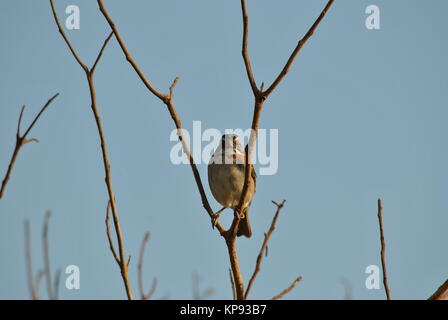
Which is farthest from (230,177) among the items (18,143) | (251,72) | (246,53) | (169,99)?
(18,143)

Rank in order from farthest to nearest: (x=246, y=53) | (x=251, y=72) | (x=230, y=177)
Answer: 1. (x=230, y=177)
2. (x=251, y=72)
3. (x=246, y=53)

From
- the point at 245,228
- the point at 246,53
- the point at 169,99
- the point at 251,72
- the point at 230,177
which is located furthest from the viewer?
the point at 245,228

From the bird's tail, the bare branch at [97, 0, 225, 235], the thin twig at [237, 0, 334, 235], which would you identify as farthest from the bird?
the thin twig at [237, 0, 334, 235]

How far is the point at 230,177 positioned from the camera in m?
7.38

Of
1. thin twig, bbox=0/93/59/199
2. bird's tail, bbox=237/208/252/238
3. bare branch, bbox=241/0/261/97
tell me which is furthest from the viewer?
bird's tail, bbox=237/208/252/238

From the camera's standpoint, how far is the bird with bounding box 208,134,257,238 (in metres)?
7.35

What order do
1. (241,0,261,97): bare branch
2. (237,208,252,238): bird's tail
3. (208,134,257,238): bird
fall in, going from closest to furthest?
(241,0,261,97): bare branch, (208,134,257,238): bird, (237,208,252,238): bird's tail

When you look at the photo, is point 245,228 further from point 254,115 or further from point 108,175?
point 108,175

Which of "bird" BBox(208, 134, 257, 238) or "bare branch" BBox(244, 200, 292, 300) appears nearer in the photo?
"bare branch" BBox(244, 200, 292, 300)

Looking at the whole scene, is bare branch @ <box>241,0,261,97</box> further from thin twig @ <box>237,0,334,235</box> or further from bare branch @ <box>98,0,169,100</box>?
bare branch @ <box>98,0,169,100</box>
